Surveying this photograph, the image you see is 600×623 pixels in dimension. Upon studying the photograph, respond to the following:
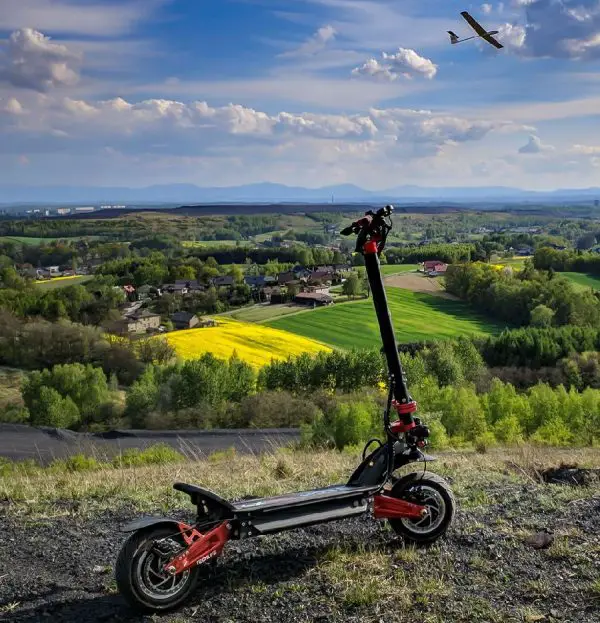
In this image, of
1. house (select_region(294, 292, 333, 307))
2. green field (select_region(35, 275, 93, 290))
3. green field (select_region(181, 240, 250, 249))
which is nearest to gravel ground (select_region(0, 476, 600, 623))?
house (select_region(294, 292, 333, 307))

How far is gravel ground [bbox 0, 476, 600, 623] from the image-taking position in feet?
16.6

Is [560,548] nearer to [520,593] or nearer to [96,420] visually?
[520,593]

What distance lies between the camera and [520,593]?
17.2 ft

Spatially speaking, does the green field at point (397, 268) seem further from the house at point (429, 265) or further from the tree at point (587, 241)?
the tree at point (587, 241)

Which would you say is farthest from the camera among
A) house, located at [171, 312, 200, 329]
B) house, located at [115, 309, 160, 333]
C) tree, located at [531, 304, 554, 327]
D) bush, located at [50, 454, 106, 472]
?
house, located at [171, 312, 200, 329]

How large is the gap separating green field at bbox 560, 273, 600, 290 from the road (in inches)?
2577

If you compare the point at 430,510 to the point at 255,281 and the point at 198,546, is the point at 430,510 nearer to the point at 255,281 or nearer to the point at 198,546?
the point at 198,546

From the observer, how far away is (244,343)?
6003cm

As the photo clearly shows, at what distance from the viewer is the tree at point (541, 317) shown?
66250 millimetres

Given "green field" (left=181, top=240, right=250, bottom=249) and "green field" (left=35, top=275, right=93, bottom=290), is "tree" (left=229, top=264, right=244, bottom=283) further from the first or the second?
"green field" (left=181, top=240, right=250, bottom=249)

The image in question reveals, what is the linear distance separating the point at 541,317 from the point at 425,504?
64.9 metres

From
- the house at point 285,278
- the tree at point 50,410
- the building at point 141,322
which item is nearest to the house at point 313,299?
the house at point 285,278

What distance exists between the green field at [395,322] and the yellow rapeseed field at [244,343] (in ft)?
8.29

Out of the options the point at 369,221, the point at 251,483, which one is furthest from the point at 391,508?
the point at 251,483
